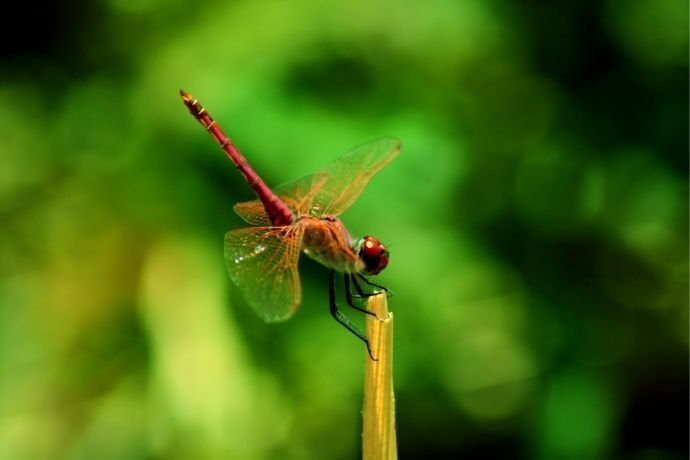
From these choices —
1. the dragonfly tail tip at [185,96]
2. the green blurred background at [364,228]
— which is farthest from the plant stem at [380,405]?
the green blurred background at [364,228]

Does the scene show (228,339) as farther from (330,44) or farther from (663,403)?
(663,403)

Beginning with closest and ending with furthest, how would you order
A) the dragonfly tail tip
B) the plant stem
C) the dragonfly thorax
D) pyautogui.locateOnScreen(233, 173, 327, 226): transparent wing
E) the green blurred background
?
1. the plant stem
2. the dragonfly thorax
3. pyautogui.locateOnScreen(233, 173, 327, 226): transparent wing
4. the dragonfly tail tip
5. the green blurred background

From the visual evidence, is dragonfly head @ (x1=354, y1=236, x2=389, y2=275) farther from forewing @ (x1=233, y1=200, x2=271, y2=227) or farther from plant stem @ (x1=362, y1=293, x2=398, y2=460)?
plant stem @ (x1=362, y1=293, x2=398, y2=460)

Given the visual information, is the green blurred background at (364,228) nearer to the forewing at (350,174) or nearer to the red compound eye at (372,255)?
the forewing at (350,174)

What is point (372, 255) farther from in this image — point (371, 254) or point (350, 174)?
point (350, 174)

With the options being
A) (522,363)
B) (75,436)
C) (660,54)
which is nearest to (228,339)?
(75,436)

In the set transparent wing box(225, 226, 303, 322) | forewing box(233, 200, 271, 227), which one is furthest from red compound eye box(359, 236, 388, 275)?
forewing box(233, 200, 271, 227)

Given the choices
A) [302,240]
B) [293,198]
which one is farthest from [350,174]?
[302,240]
